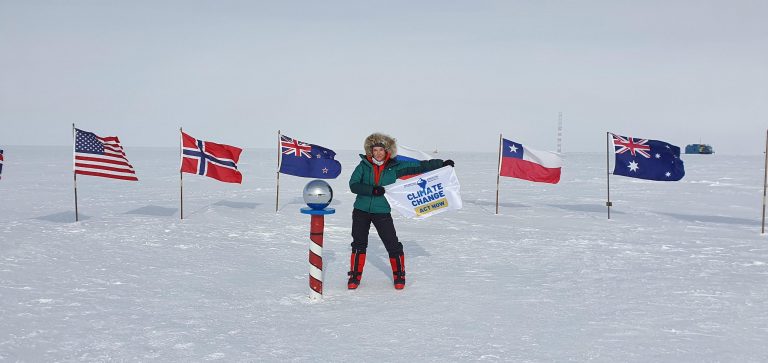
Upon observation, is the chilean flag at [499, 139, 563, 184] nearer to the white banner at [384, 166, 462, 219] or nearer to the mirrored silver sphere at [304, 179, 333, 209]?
the white banner at [384, 166, 462, 219]

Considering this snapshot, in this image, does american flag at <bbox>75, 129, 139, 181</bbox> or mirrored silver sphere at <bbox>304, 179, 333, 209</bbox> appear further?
american flag at <bbox>75, 129, 139, 181</bbox>

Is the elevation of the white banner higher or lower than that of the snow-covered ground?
higher

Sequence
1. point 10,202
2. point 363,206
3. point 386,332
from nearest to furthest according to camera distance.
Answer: point 386,332 → point 363,206 → point 10,202

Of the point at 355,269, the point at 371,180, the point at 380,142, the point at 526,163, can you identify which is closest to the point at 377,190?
the point at 371,180

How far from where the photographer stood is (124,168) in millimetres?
10531

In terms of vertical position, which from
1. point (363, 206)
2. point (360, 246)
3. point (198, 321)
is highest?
point (363, 206)

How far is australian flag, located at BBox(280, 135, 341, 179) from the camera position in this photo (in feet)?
41.8

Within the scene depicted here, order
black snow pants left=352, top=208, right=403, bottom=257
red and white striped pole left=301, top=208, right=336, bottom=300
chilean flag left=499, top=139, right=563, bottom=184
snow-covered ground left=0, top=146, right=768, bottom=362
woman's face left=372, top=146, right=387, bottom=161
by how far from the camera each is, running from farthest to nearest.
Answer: chilean flag left=499, top=139, right=563, bottom=184
black snow pants left=352, top=208, right=403, bottom=257
woman's face left=372, top=146, right=387, bottom=161
red and white striped pole left=301, top=208, right=336, bottom=300
snow-covered ground left=0, top=146, right=768, bottom=362

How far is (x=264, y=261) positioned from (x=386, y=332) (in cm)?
365

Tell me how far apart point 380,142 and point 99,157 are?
7468 millimetres

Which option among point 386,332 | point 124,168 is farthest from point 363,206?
point 124,168

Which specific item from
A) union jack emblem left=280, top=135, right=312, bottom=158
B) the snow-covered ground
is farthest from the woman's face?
union jack emblem left=280, top=135, right=312, bottom=158

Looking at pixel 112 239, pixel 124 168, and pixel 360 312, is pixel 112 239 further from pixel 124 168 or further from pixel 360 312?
pixel 360 312

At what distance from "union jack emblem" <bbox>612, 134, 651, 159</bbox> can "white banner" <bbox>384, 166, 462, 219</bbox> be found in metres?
7.40
